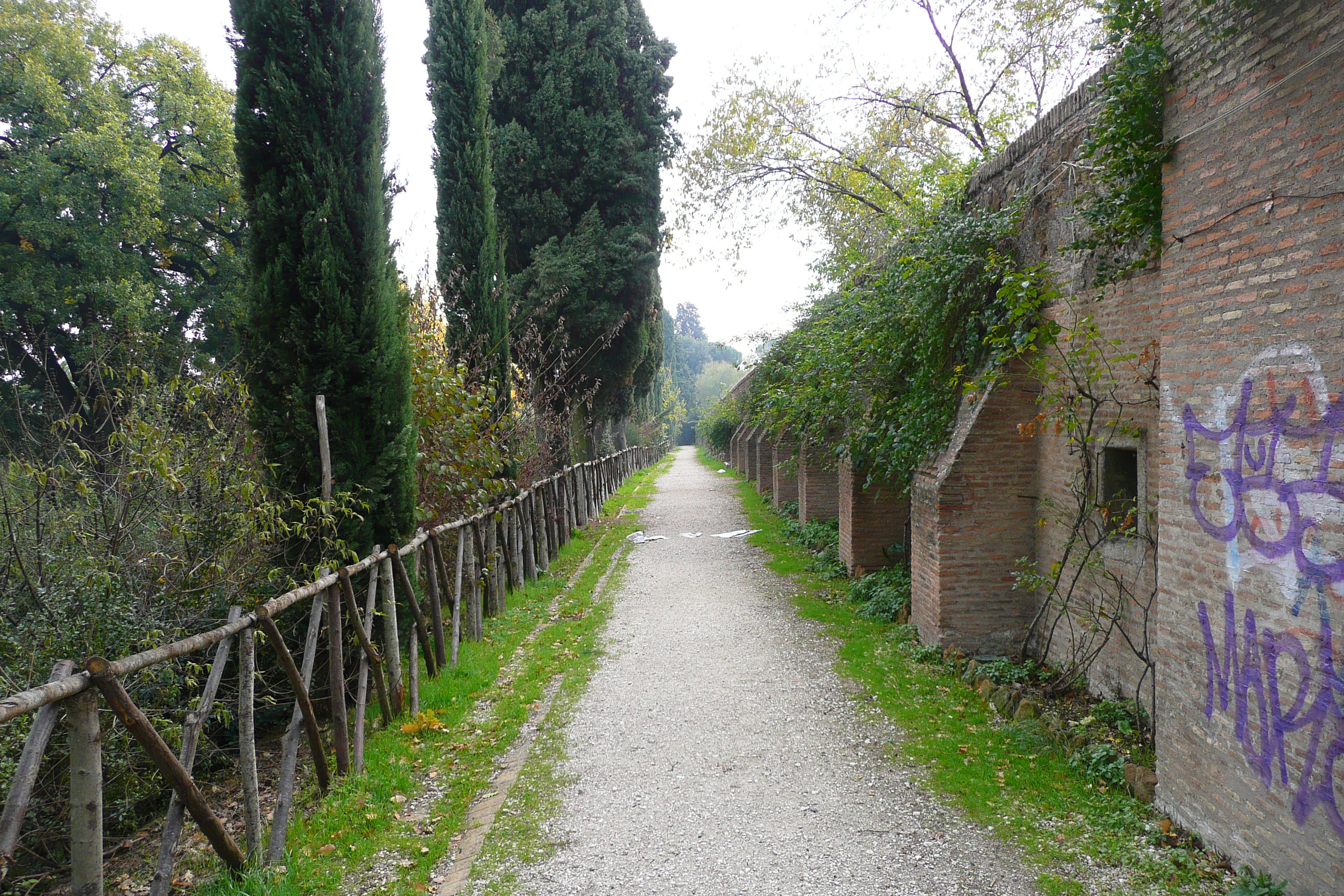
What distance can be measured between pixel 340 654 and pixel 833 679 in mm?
4011

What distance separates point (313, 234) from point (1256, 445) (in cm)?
596

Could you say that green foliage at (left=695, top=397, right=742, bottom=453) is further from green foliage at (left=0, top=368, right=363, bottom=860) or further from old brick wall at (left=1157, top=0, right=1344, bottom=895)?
old brick wall at (left=1157, top=0, right=1344, bottom=895)

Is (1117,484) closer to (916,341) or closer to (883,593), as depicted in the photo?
(916,341)

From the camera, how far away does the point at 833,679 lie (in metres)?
6.43

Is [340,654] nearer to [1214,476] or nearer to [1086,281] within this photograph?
[1214,476]

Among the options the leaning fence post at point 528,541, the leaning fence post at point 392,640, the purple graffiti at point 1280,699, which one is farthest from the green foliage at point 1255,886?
the leaning fence post at point 528,541

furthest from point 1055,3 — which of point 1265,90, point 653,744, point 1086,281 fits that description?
point 653,744

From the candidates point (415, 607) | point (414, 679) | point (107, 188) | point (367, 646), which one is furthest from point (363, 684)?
point (107, 188)

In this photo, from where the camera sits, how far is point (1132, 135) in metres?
4.24

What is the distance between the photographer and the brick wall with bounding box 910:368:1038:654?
648cm

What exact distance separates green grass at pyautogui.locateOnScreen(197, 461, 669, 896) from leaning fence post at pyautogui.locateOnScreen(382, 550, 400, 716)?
183 mm

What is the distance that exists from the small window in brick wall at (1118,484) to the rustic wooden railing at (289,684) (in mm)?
5350

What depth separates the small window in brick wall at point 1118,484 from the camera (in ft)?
17.3

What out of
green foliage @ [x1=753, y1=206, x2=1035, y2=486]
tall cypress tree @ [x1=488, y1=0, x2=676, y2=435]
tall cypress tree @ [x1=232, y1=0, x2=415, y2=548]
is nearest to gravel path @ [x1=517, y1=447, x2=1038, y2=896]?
green foliage @ [x1=753, y1=206, x2=1035, y2=486]
